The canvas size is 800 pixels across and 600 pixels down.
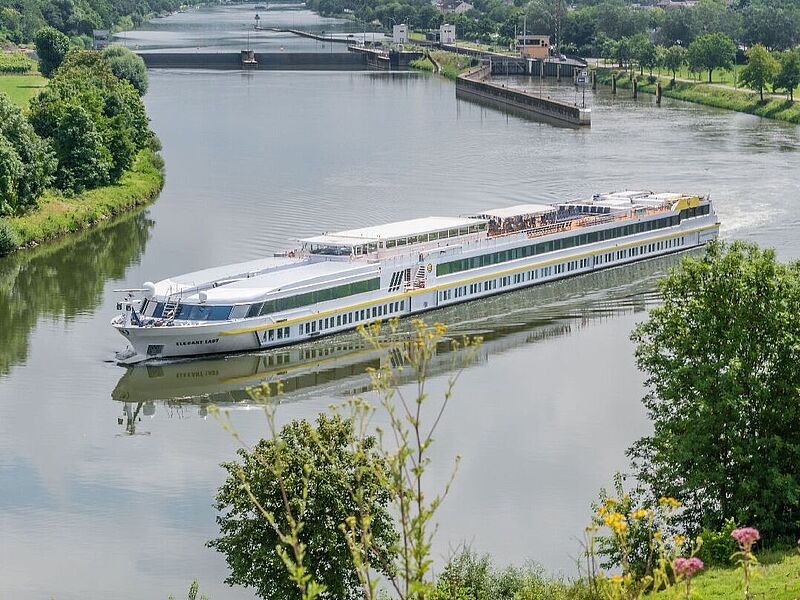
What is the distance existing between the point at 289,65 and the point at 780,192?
6037 centimetres

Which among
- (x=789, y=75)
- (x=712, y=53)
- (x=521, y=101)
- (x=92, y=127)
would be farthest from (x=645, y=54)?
(x=92, y=127)

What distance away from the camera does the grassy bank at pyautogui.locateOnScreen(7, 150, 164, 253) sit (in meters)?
39.9

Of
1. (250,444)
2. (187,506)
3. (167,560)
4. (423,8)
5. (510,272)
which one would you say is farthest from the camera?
(423,8)

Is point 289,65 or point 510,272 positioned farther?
point 289,65

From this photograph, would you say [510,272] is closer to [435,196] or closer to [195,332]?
[195,332]

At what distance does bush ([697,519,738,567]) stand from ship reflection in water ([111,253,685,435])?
33.7 feet

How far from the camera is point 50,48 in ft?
260

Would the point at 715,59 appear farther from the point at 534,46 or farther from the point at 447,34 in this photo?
the point at 447,34

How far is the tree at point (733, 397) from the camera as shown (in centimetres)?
1731

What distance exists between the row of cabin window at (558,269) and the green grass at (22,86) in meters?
31.2

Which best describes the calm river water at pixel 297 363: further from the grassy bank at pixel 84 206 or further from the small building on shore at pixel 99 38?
the small building on shore at pixel 99 38

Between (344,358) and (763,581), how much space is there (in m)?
14.6

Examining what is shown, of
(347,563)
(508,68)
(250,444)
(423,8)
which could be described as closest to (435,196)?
(250,444)

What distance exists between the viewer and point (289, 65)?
103 meters
